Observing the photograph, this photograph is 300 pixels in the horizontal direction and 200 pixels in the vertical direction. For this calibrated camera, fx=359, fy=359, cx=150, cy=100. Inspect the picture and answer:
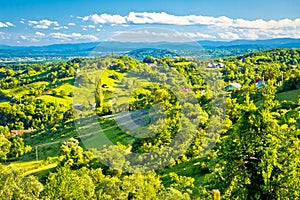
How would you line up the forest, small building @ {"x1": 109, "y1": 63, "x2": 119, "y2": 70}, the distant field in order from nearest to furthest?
the forest < the distant field < small building @ {"x1": 109, "y1": 63, "x2": 119, "y2": 70}

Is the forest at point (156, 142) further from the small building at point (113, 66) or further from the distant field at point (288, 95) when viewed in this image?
the small building at point (113, 66)

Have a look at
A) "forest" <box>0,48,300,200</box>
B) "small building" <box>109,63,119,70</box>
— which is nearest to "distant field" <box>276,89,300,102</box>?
"forest" <box>0,48,300,200</box>

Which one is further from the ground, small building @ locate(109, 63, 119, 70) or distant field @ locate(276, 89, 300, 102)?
distant field @ locate(276, 89, 300, 102)

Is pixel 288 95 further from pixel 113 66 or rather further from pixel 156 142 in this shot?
pixel 113 66

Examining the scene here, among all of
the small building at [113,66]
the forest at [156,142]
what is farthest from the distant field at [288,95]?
the small building at [113,66]

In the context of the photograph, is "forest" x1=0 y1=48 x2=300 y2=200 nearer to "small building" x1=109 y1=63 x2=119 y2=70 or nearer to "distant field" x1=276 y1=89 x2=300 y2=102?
"distant field" x1=276 y1=89 x2=300 y2=102

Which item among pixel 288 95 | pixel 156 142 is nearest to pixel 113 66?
pixel 288 95

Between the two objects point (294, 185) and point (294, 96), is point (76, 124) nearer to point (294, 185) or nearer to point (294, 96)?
point (294, 96)

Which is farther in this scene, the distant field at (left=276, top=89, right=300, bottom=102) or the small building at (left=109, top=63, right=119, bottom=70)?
the small building at (left=109, top=63, right=119, bottom=70)
